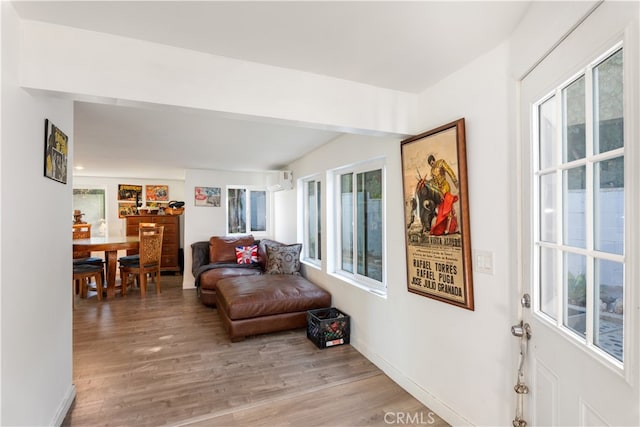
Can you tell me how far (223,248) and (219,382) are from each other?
3007 millimetres

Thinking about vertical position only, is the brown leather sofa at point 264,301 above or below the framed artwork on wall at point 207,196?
below

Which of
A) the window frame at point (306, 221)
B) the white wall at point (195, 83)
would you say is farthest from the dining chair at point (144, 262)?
the white wall at point (195, 83)

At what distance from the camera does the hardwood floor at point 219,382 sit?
2029 millimetres

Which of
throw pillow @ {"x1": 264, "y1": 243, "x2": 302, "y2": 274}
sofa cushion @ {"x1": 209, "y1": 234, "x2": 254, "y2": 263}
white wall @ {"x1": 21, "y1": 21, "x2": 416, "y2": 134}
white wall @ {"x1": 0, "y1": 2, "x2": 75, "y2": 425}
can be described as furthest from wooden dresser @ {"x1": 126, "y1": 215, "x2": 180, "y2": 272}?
white wall @ {"x1": 21, "y1": 21, "x2": 416, "y2": 134}

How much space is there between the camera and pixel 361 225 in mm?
3264

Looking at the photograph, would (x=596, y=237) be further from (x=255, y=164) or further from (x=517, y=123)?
(x=255, y=164)

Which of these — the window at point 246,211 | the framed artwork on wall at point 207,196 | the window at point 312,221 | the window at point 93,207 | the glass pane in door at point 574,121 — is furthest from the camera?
the window at point 93,207

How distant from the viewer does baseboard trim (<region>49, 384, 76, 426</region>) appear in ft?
6.07

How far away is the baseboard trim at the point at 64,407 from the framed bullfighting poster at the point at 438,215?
239cm

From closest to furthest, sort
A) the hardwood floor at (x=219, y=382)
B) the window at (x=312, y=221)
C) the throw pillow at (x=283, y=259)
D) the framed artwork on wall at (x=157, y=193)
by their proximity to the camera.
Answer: the hardwood floor at (x=219, y=382)
the window at (x=312, y=221)
the throw pillow at (x=283, y=259)
the framed artwork on wall at (x=157, y=193)

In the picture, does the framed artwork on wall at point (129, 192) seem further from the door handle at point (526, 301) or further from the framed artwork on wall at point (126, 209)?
the door handle at point (526, 301)

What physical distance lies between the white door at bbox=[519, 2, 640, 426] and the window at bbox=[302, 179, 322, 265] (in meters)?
2.95

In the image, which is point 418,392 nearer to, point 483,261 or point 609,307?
point 483,261

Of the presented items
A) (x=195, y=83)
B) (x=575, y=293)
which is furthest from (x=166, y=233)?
(x=575, y=293)
